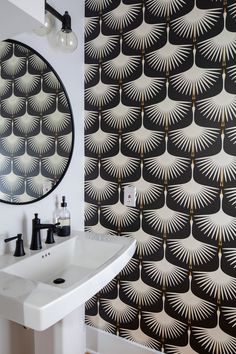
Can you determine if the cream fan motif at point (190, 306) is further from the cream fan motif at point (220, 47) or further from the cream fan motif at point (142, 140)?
the cream fan motif at point (220, 47)

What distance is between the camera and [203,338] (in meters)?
1.53

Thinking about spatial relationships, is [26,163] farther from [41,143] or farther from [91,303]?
[91,303]

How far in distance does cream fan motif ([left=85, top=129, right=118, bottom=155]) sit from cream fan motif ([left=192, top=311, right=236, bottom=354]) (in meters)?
1.20

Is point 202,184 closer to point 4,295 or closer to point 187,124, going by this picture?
point 187,124

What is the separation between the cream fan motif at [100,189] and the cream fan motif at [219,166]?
56 centimetres

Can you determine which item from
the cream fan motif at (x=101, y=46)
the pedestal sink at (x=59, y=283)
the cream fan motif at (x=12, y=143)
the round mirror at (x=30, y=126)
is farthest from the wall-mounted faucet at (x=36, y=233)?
the cream fan motif at (x=101, y=46)

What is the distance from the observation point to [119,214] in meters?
1.75

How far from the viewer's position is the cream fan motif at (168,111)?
1531 mm

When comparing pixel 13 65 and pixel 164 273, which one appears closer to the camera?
pixel 13 65

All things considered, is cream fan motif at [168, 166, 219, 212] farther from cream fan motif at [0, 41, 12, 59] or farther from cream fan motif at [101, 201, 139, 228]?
cream fan motif at [0, 41, 12, 59]

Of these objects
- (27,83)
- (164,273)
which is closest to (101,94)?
(27,83)

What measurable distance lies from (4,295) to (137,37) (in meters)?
1.53

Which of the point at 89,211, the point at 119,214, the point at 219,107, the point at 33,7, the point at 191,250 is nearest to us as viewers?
the point at 33,7

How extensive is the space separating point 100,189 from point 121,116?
0.50 m
